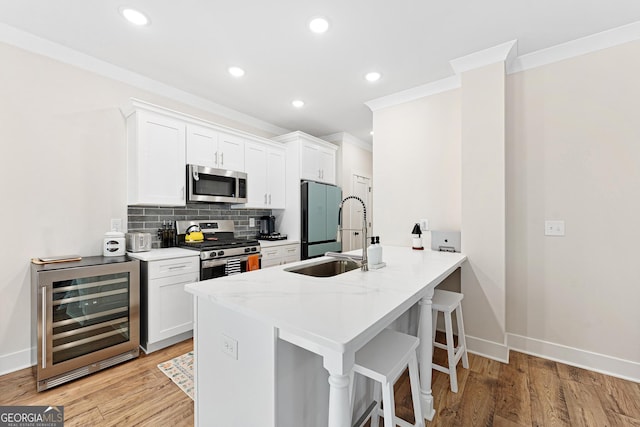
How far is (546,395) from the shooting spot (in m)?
1.86

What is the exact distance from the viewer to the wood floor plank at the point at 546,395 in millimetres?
1639

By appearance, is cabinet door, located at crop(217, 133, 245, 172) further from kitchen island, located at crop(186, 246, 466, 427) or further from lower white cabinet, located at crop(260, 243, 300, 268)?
kitchen island, located at crop(186, 246, 466, 427)

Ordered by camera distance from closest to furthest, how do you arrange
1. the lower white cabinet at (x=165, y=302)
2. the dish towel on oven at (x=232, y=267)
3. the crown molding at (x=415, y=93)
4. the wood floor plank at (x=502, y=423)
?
1. the wood floor plank at (x=502, y=423)
2. the lower white cabinet at (x=165, y=302)
3. the crown molding at (x=415, y=93)
4. the dish towel on oven at (x=232, y=267)

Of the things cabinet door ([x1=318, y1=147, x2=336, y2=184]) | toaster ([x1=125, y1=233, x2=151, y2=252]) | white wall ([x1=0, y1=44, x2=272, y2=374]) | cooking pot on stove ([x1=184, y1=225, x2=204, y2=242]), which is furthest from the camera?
cabinet door ([x1=318, y1=147, x2=336, y2=184])

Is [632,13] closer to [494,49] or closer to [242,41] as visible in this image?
[494,49]

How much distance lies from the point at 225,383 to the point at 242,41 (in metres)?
2.39

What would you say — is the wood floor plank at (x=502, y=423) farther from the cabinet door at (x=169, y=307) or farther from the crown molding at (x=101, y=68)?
the crown molding at (x=101, y=68)

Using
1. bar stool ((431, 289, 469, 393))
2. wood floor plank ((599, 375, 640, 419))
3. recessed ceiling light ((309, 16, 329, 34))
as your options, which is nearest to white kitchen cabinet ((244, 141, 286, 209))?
recessed ceiling light ((309, 16, 329, 34))

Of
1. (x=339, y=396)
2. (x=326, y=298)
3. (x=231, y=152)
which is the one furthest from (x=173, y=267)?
(x=339, y=396)

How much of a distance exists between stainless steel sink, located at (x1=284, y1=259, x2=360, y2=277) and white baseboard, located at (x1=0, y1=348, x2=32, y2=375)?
2.33 metres

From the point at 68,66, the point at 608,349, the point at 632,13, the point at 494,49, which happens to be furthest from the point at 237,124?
the point at 608,349

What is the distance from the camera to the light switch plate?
7.59ft

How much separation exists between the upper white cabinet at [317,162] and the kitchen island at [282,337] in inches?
110

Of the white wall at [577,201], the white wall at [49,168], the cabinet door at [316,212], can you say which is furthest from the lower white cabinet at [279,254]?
the white wall at [577,201]
